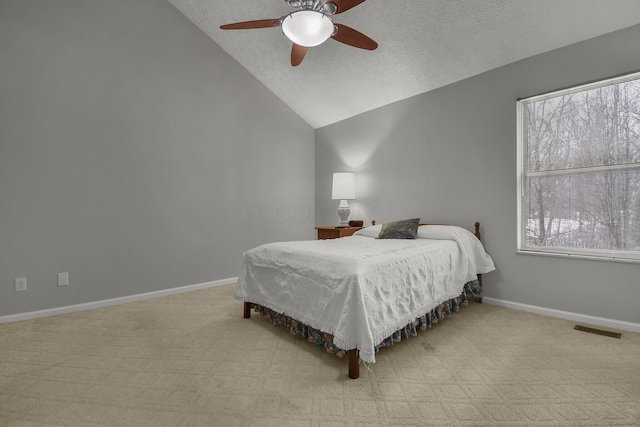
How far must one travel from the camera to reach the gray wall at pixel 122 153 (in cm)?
250

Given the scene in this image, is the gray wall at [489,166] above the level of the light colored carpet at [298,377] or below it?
above

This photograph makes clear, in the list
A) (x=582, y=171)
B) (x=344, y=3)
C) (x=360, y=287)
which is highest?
(x=344, y=3)

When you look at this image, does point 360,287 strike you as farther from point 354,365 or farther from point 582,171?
point 582,171

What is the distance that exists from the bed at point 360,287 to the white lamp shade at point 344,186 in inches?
50.4

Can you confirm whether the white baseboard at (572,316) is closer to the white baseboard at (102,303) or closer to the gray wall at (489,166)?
the gray wall at (489,166)

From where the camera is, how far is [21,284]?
2.50 meters

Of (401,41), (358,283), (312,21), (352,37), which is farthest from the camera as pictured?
(401,41)

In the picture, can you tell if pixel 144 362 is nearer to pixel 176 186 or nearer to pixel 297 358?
pixel 297 358

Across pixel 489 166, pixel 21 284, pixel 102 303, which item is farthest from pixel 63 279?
pixel 489 166

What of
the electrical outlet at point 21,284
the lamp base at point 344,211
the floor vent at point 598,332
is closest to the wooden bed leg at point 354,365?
the floor vent at point 598,332

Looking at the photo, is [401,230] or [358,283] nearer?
[358,283]

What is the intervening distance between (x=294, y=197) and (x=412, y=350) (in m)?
2.89

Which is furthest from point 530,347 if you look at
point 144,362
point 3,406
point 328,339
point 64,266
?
point 64,266

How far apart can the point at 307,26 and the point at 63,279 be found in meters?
2.94
